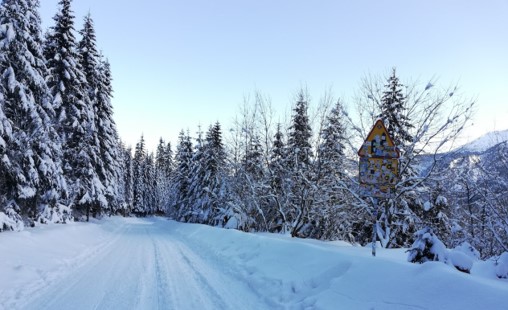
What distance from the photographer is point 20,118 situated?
50.4 feet

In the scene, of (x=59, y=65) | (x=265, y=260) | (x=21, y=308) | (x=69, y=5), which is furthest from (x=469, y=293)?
(x=69, y=5)

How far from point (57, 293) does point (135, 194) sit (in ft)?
246

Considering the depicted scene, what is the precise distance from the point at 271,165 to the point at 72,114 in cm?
1493

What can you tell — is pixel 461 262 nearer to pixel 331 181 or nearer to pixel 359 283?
pixel 359 283

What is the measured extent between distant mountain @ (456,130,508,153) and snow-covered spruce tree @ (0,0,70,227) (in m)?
16.9

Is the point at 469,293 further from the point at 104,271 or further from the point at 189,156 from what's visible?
the point at 189,156

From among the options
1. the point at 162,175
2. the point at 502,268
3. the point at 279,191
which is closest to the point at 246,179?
the point at 279,191

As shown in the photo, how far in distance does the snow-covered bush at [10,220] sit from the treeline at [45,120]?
35 millimetres

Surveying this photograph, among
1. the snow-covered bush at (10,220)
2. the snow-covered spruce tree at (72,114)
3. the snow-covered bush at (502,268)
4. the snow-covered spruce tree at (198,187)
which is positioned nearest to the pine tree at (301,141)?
the snow-covered bush at (502,268)

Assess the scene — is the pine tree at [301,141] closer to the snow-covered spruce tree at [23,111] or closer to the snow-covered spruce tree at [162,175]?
the snow-covered spruce tree at [23,111]

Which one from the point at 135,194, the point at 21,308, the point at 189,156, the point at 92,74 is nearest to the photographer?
the point at 21,308

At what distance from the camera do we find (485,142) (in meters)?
10.5

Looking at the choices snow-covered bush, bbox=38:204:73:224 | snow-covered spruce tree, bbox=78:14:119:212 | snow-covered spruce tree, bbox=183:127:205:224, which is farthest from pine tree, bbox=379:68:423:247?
snow-covered spruce tree, bbox=183:127:205:224

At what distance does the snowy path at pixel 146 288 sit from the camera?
5840 millimetres
